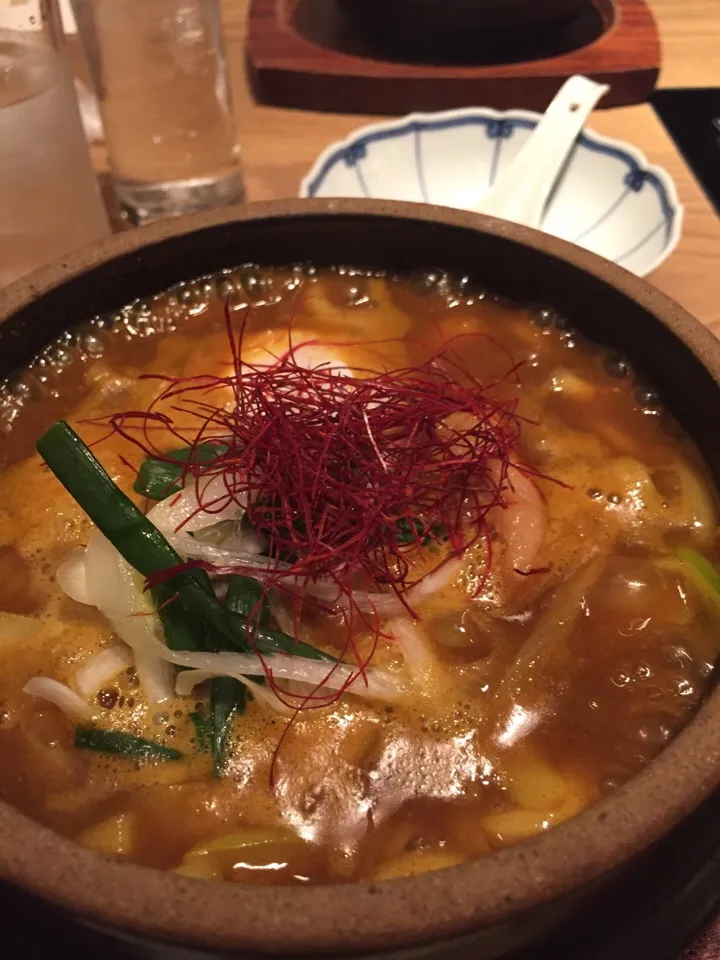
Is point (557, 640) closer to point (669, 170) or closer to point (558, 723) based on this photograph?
point (558, 723)

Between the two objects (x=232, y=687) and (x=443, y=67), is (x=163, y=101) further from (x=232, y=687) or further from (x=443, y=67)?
(x=232, y=687)

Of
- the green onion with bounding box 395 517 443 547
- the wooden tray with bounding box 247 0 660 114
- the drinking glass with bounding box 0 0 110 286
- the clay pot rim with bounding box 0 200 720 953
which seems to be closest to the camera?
the clay pot rim with bounding box 0 200 720 953

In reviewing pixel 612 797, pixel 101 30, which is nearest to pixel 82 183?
pixel 101 30

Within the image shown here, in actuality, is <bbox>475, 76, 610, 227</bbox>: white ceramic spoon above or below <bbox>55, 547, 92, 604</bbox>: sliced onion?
above

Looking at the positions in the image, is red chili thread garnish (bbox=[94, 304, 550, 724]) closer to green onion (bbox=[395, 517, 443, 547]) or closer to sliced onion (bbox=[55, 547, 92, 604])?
green onion (bbox=[395, 517, 443, 547])

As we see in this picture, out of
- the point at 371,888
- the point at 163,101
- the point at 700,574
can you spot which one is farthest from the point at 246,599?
the point at 163,101

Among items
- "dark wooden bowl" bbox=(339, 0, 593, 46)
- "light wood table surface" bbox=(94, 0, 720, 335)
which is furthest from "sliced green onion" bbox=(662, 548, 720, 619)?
"dark wooden bowl" bbox=(339, 0, 593, 46)

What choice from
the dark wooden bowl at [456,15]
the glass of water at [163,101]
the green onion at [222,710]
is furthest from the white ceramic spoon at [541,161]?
the green onion at [222,710]

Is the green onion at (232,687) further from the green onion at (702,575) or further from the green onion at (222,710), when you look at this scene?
the green onion at (702,575)

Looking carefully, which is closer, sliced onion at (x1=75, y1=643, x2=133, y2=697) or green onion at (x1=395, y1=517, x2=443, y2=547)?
sliced onion at (x1=75, y1=643, x2=133, y2=697)
